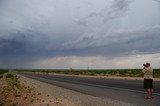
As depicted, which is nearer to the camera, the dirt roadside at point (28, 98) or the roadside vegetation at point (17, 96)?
the dirt roadside at point (28, 98)

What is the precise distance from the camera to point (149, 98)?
17578 millimetres

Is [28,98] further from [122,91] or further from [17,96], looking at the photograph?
[122,91]

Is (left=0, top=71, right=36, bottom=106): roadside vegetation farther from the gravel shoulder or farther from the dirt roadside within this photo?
the gravel shoulder

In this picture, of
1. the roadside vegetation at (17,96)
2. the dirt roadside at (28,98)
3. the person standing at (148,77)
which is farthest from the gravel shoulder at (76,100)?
the person standing at (148,77)

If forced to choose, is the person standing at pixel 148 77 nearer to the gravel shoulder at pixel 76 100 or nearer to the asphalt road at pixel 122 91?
the asphalt road at pixel 122 91

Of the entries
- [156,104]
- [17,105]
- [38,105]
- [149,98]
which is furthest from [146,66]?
[17,105]

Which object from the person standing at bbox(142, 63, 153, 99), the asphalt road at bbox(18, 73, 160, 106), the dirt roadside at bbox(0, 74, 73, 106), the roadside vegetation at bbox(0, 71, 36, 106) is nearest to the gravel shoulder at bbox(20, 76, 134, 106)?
the dirt roadside at bbox(0, 74, 73, 106)

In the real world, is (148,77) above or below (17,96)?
above

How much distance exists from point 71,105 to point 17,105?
4.51m

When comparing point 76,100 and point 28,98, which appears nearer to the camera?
point 76,100

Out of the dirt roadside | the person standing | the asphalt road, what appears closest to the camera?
the asphalt road

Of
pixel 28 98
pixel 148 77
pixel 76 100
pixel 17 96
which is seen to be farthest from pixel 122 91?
pixel 17 96

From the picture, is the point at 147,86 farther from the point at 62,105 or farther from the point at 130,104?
the point at 62,105

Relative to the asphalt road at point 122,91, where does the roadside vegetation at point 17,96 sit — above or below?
below
